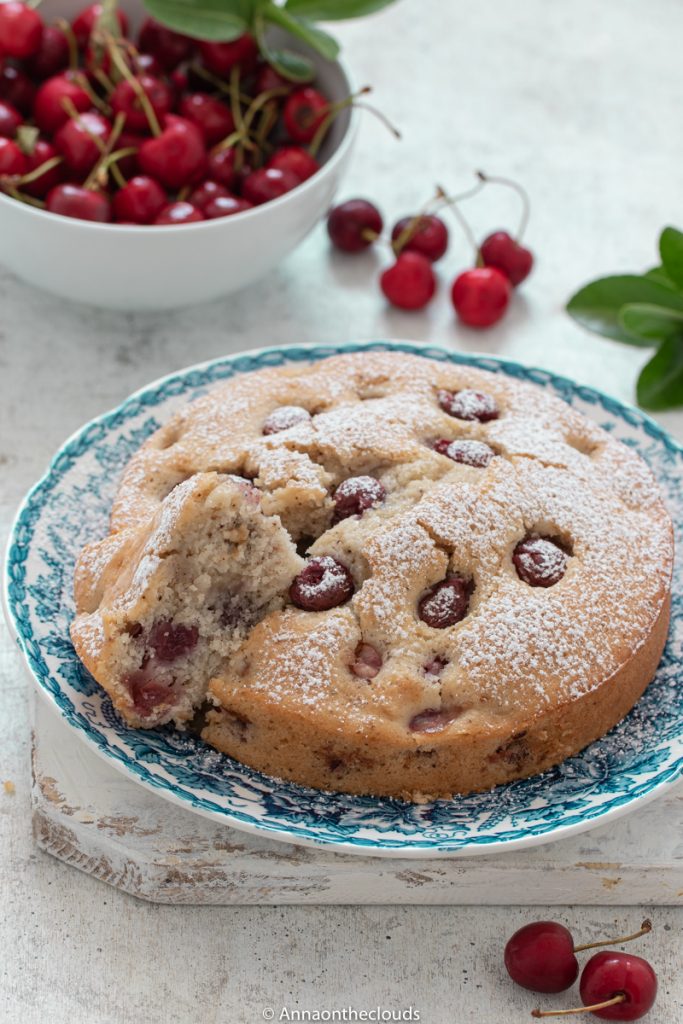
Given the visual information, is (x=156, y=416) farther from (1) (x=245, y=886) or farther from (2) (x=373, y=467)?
(1) (x=245, y=886)

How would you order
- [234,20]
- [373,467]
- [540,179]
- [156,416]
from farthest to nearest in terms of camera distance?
[540,179] → [234,20] → [156,416] → [373,467]

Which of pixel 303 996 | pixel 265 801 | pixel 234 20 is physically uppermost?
pixel 234 20

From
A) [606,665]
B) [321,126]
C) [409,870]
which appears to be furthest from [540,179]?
[409,870]

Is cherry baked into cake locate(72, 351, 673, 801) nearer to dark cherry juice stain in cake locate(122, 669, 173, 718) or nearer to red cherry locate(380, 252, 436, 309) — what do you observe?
dark cherry juice stain in cake locate(122, 669, 173, 718)

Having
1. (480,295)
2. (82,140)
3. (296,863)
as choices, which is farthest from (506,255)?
(296,863)

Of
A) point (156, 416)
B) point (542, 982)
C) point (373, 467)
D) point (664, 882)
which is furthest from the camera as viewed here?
point (156, 416)

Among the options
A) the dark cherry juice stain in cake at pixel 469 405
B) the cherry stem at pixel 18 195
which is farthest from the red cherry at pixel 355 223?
the dark cherry juice stain in cake at pixel 469 405

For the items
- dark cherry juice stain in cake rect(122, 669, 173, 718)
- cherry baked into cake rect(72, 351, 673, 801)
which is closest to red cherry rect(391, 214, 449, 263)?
cherry baked into cake rect(72, 351, 673, 801)
